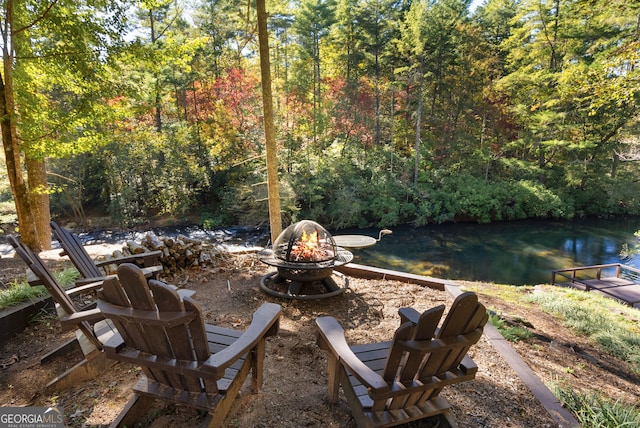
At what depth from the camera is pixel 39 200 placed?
5508 millimetres

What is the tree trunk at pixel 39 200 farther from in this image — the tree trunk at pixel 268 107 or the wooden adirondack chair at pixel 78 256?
the tree trunk at pixel 268 107

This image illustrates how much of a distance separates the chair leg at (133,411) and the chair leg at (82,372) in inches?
27.1

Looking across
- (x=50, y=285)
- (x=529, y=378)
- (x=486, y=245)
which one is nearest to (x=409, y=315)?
(x=529, y=378)

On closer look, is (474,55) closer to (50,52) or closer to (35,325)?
(50,52)

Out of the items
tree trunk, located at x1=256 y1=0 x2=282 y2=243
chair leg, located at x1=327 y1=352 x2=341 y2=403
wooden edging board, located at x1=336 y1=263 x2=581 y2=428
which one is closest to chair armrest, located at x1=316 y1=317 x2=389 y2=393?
chair leg, located at x1=327 y1=352 x2=341 y2=403

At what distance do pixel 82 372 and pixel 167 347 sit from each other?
49.6 inches

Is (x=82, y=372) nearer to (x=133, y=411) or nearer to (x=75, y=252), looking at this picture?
(x=133, y=411)

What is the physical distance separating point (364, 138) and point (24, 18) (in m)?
13.6

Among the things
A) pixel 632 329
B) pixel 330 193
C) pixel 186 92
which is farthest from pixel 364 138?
pixel 632 329

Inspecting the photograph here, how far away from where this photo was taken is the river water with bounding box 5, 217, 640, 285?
905 centimetres

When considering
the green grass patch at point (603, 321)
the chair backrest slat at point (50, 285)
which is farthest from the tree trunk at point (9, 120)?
the green grass patch at point (603, 321)

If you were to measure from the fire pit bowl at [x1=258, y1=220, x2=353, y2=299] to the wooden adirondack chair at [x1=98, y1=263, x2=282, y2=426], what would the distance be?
73.3 inches

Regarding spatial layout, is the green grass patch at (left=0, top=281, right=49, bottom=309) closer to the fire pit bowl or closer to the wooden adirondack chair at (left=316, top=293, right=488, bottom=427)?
the fire pit bowl

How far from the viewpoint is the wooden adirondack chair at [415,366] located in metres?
1.31
